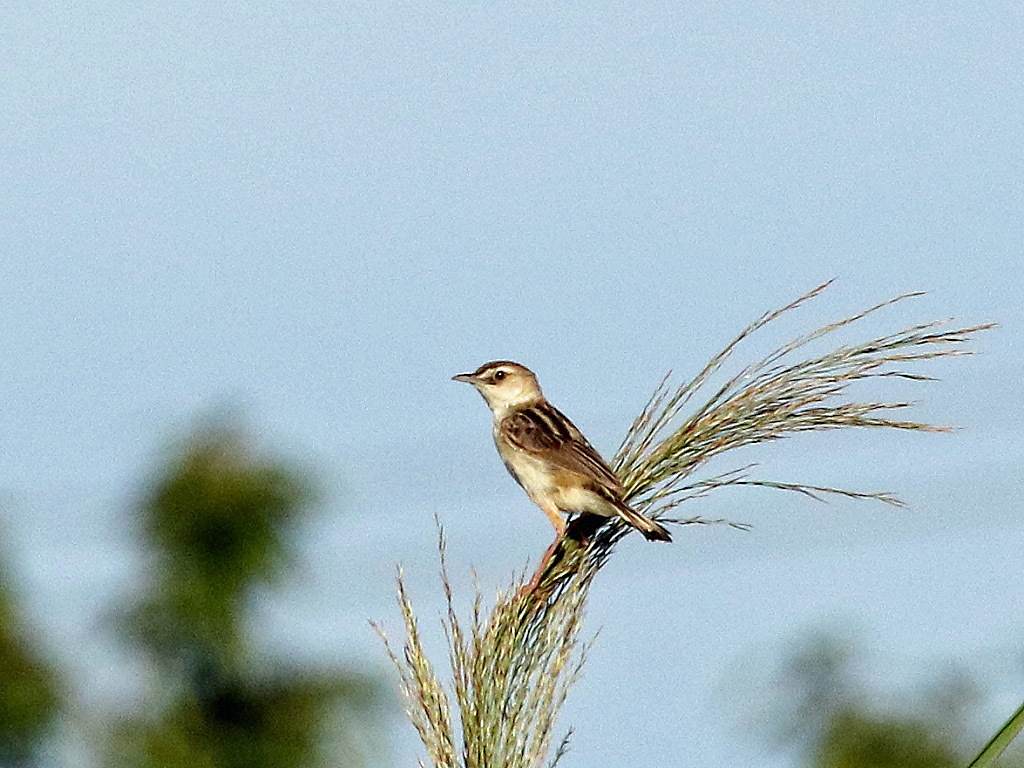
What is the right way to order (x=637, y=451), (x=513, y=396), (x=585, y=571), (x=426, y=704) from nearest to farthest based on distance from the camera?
(x=426, y=704), (x=585, y=571), (x=637, y=451), (x=513, y=396)

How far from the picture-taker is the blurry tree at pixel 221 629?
14188 millimetres

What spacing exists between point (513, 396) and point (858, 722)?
384cm

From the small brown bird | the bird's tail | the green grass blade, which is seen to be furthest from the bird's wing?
the green grass blade

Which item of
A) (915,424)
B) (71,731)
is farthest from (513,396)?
(71,731)

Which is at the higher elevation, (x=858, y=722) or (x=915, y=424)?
(x=858, y=722)

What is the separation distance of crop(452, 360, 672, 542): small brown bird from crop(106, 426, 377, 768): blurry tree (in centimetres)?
717

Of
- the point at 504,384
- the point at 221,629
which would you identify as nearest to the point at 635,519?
the point at 504,384

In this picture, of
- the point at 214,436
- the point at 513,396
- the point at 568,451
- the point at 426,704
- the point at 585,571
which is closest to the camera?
the point at 426,704

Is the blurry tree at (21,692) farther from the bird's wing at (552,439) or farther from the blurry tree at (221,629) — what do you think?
the bird's wing at (552,439)

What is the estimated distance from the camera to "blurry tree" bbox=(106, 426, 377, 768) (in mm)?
14188

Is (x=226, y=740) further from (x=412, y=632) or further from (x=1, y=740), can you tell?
(x=412, y=632)

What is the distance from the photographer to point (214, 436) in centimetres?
1433

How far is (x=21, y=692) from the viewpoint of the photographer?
14.8m

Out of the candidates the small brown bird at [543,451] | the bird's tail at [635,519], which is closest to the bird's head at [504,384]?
the small brown bird at [543,451]
